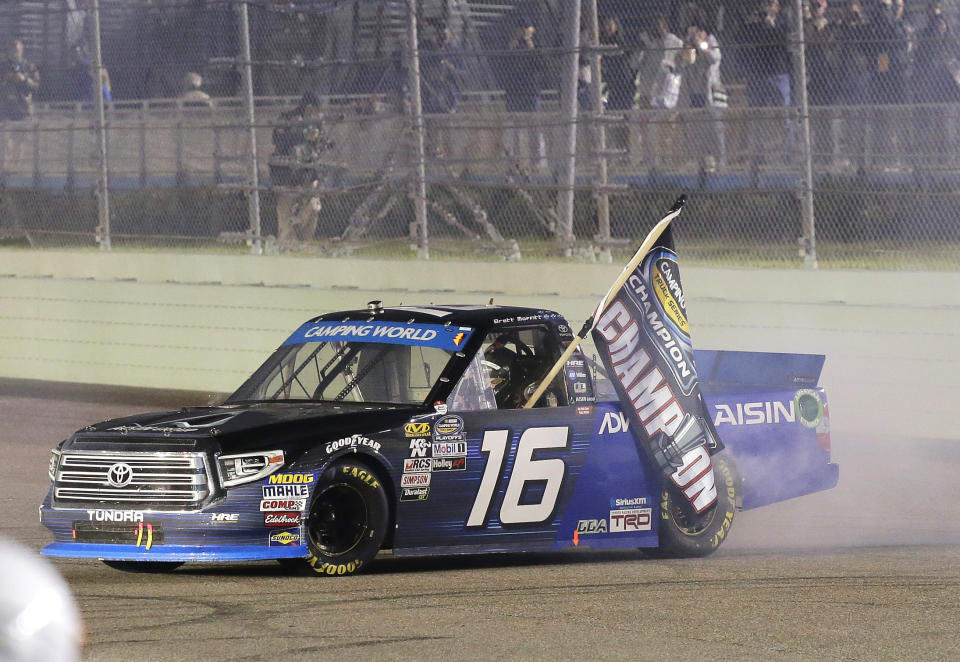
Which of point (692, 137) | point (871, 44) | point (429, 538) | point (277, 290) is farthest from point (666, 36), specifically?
point (429, 538)


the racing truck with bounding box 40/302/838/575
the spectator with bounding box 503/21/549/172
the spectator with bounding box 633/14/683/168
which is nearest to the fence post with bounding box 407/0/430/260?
the spectator with bounding box 503/21/549/172

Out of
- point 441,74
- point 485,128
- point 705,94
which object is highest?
point 441,74

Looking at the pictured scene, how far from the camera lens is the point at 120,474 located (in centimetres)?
725

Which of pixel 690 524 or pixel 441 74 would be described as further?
pixel 441 74

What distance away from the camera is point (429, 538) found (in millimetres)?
7613

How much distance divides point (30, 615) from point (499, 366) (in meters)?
5.64

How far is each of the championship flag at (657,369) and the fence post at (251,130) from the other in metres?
8.21

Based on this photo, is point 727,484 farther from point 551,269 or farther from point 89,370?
point 89,370

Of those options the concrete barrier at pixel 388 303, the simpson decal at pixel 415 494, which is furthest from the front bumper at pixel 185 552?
the concrete barrier at pixel 388 303

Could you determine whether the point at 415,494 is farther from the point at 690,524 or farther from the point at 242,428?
the point at 690,524

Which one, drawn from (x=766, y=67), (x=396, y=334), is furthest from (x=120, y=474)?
(x=766, y=67)

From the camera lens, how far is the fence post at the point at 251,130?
16016 millimetres

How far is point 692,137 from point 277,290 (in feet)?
13.7

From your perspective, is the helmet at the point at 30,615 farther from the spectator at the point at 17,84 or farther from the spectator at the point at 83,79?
the spectator at the point at 17,84
